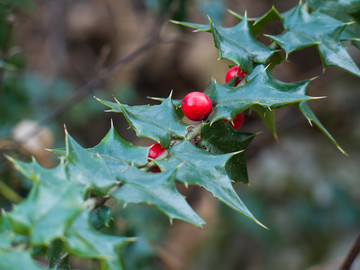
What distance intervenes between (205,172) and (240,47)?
0.34 metres

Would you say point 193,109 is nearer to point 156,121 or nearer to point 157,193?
point 156,121

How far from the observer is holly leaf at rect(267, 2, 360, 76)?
3.02 ft

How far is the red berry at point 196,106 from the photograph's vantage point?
84 cm

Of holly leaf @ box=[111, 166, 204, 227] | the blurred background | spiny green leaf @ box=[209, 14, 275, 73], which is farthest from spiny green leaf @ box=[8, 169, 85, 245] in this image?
the blurred background

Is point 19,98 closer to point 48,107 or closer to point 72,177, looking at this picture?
point 48,107

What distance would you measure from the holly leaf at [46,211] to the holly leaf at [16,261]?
0.8 inches

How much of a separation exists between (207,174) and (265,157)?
195 centimetres

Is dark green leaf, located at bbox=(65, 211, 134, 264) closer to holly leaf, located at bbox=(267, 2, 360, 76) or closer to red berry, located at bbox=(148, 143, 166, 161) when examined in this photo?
red berry, located at bbox=(148, 143, 166, 161)

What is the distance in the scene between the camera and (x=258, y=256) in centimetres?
280

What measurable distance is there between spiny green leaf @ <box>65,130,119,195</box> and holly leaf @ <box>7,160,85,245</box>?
6cm

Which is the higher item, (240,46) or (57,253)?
(240,46)

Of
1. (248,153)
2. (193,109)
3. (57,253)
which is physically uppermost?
(193,109)

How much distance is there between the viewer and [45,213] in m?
0.54

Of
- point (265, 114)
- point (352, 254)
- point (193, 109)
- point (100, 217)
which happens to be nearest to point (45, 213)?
point (100, 217)
